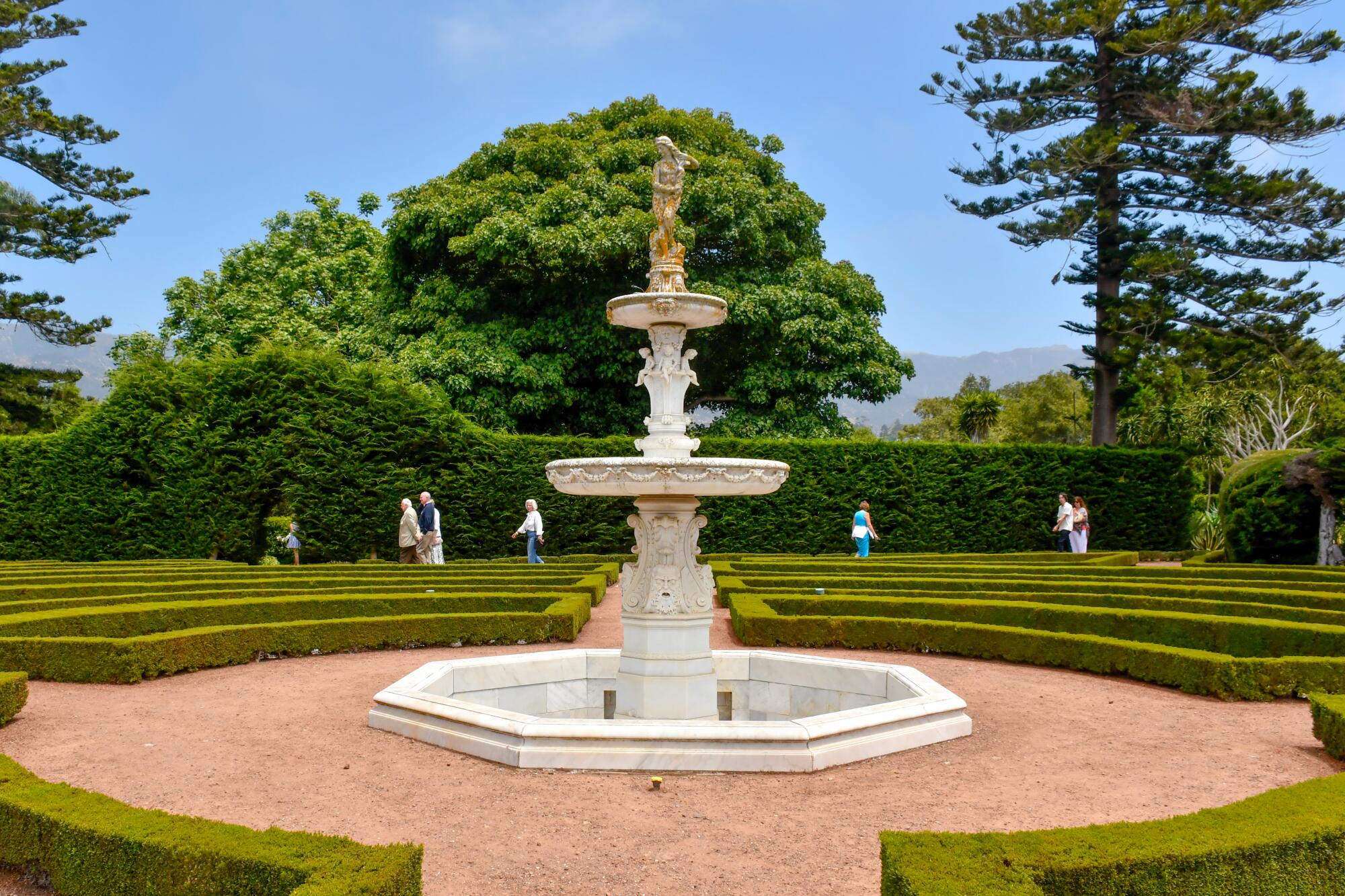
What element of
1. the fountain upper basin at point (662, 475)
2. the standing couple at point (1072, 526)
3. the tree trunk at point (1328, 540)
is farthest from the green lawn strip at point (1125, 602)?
the standing couple at point (1072, 526)

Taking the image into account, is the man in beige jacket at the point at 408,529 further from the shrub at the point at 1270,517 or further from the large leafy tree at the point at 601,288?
the shrub at the point at 1270,517

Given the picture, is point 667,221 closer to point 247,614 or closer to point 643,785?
point 643,785

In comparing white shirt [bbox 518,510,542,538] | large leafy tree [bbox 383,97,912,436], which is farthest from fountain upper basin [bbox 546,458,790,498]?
large leafy tree [bbox 383,97,912,436]

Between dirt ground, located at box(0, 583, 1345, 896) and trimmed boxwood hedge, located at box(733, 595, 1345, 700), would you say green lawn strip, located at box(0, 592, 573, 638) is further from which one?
trimmed boxwood hedge, located at box(733, 595, 1345, 700)

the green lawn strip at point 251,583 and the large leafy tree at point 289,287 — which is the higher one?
the large leafy tree at point 289,287

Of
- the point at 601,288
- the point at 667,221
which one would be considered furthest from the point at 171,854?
the point at 601,288

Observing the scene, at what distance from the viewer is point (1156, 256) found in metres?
29.3

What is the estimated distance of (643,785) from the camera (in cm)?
611

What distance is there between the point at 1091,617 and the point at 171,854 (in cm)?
1022

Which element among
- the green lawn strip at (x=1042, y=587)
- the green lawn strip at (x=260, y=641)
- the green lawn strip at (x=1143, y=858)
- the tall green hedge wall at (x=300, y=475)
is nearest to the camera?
the green lawn strip at (x=1143, y=858)

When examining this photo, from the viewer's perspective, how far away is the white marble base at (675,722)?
6406 mm

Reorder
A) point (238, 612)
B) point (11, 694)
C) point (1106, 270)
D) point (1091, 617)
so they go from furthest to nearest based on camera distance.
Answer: point (1106, 270) < point (238, 612) < point (1091, 617) < point (11, 694)

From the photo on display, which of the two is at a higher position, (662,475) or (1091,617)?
(662,475)

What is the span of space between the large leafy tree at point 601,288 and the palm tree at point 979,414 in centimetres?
1049
